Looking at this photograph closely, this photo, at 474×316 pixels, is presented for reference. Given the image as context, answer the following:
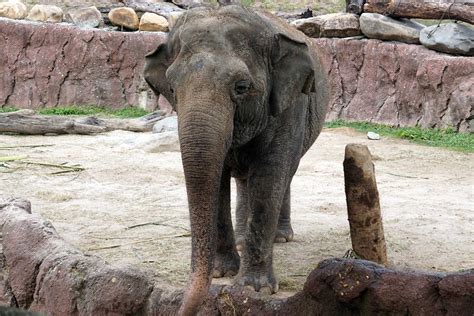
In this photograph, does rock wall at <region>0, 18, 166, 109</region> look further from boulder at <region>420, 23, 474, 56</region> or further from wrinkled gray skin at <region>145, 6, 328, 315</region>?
wrinkled gray skin at <region>145, 6, 328, 315</region>

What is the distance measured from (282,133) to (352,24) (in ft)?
28.1

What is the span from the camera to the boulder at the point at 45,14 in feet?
49.9

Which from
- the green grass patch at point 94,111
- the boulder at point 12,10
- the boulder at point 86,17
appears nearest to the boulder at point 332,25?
the green grass patch at point 94,111

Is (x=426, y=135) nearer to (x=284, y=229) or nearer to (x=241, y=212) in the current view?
(x=284, y=229)

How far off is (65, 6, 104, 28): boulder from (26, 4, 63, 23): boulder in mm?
229

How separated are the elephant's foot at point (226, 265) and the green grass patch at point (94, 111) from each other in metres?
8.61

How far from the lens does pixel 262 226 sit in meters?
4.66

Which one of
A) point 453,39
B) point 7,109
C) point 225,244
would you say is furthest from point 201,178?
point 7,109

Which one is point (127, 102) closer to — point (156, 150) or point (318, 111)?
point (156, 150)

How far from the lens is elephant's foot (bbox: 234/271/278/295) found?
4531mm

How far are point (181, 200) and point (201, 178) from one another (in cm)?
382

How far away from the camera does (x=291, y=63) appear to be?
4.50 m

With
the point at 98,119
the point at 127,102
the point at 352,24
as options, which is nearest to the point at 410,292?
the point at 98,119

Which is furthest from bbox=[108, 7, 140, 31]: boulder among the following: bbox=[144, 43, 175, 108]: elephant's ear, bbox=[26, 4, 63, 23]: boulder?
bbox=[144, 43, 175, 108]: elephant's ear
